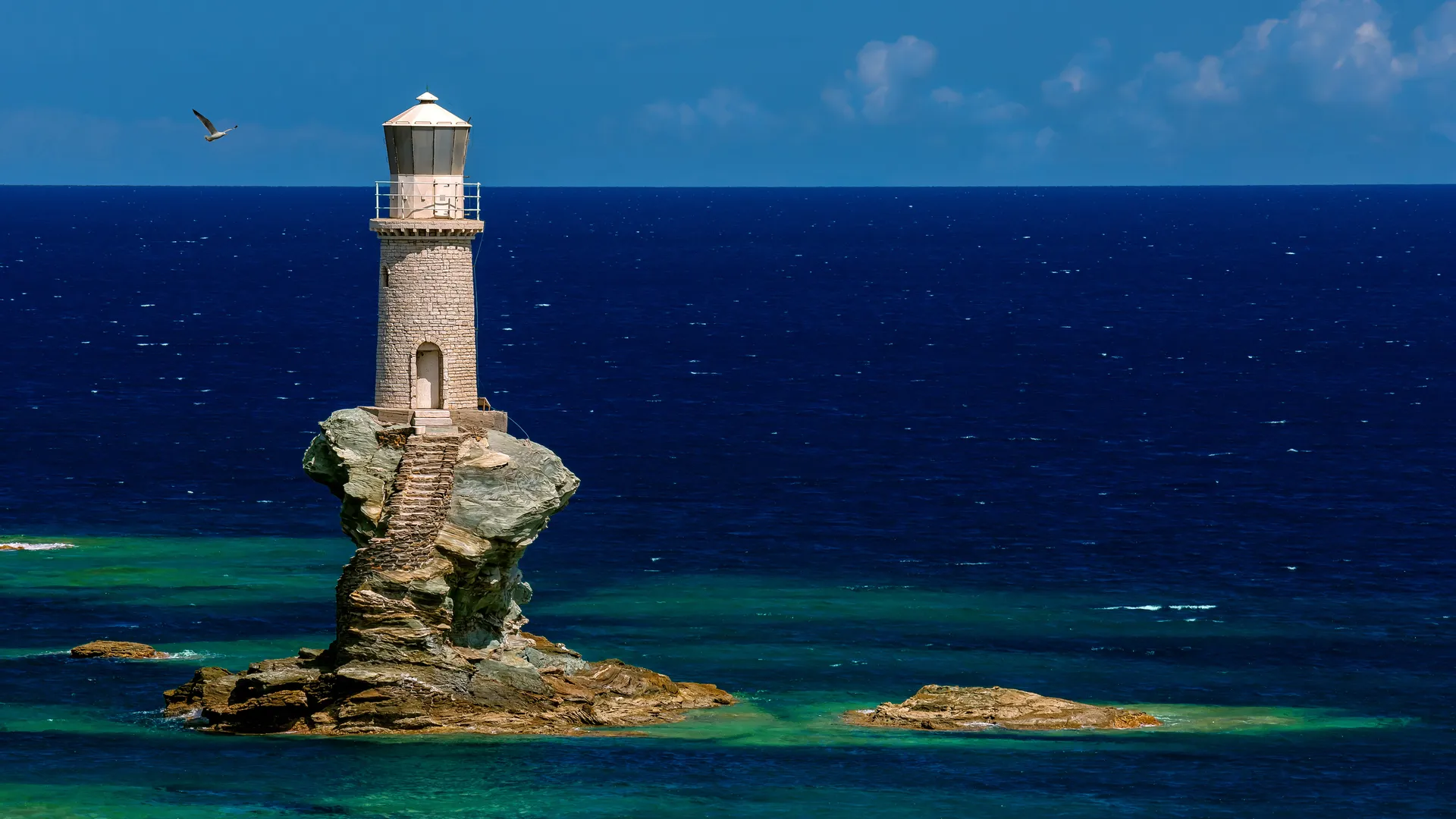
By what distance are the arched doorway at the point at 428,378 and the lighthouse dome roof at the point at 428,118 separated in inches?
272

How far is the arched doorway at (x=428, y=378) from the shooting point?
6956 cm

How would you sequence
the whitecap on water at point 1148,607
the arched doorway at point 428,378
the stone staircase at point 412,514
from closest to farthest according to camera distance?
the stone staircase at point 412,514
the arched doorway at point 428,378
the whitecap on water at point 1148,607

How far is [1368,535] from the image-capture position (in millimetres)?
108750

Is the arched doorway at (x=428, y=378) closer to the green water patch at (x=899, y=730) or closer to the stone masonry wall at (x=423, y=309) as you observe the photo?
the stone masonry wall at (x=423, y=309)

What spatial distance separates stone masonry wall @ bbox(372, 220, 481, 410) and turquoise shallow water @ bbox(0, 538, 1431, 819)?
11.4m

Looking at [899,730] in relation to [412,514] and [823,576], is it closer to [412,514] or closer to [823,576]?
[412,514]

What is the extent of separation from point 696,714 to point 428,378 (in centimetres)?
1380

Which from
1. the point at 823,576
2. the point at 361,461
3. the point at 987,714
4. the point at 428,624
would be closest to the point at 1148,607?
the point at 823,576

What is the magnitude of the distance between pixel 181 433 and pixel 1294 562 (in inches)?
2807

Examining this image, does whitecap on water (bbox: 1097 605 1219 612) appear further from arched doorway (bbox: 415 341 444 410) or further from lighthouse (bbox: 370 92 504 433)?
arched doorway (bbox: 415 341 444 410)

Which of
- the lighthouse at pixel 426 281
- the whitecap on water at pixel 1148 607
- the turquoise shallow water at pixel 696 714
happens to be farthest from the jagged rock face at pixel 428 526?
the whitecap on water at pixel 1148 607

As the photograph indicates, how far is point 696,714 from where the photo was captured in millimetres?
71500

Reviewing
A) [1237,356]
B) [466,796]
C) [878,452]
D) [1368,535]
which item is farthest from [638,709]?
[1237,356]

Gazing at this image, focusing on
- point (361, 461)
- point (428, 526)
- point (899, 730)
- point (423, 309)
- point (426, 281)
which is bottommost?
point (899, 730)
